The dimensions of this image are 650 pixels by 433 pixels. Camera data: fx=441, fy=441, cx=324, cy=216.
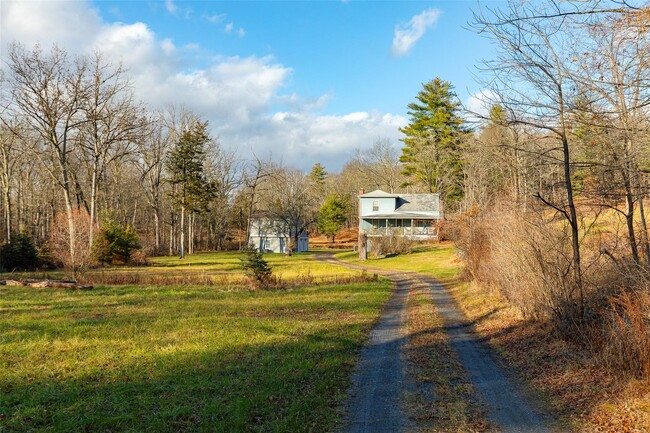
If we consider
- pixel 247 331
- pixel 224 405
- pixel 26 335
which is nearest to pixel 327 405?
pixel 224 405

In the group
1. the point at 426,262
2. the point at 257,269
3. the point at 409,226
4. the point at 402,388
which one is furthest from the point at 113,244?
the point at 409,226

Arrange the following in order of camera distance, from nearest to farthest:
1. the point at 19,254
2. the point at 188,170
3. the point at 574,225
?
1. the point at 574,225
2. the point at 19,254
3. the point at 188,170

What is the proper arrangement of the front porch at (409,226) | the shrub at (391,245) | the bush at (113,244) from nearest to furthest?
the bush at (113,244) < the shrub at (391,245) < the front porch at (409,226)

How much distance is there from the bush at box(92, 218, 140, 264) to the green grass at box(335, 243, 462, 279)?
19212 millimetres

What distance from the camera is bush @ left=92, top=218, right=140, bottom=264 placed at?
106ft

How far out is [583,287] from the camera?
9.04 m

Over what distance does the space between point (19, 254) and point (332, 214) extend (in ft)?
144

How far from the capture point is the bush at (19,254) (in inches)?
1113

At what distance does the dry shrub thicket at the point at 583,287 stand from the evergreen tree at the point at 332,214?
5413 cm

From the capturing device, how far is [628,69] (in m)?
6.55

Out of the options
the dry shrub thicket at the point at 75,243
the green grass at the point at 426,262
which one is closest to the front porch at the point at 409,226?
the green grass at the point at 426,262

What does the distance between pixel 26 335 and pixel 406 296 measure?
12990 mm

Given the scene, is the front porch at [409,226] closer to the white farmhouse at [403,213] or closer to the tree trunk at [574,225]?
the white farmhouse at [403,213]

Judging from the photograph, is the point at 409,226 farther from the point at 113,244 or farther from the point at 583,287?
the point at 583,287
